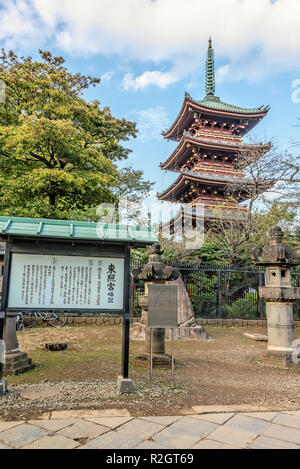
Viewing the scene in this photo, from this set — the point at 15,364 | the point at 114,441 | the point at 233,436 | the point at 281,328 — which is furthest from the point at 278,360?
the point at 15,364

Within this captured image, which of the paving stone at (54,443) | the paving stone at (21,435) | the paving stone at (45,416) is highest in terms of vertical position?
the paving stone at (54,443)

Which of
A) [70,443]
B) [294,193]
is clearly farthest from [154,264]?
[294,193]

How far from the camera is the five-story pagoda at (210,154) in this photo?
62.6 ft

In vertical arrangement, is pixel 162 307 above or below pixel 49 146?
below

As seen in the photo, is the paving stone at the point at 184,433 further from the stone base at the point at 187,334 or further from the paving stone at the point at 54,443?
the stone base at the point at 187,334

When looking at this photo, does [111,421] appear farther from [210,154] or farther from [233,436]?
[210,154]

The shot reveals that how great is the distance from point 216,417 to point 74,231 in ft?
9.88

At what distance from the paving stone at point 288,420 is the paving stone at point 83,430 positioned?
1882mm

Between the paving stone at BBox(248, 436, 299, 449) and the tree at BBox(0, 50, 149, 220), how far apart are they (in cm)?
1025

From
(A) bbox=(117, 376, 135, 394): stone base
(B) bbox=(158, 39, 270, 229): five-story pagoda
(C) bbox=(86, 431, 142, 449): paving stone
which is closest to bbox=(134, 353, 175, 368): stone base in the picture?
(A) bbox=(117, 376, 135, 394): stone base

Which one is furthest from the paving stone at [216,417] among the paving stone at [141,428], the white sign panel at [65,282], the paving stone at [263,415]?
the white sign panel at [65,282]

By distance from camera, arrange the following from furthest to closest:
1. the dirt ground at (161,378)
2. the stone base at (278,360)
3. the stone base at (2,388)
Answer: the stone base at (278,360) → the stone base at (2,388) → the dirt ground at (161,378)

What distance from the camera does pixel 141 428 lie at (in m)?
3.12

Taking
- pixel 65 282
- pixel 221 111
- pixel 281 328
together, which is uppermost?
pixel 221 111
